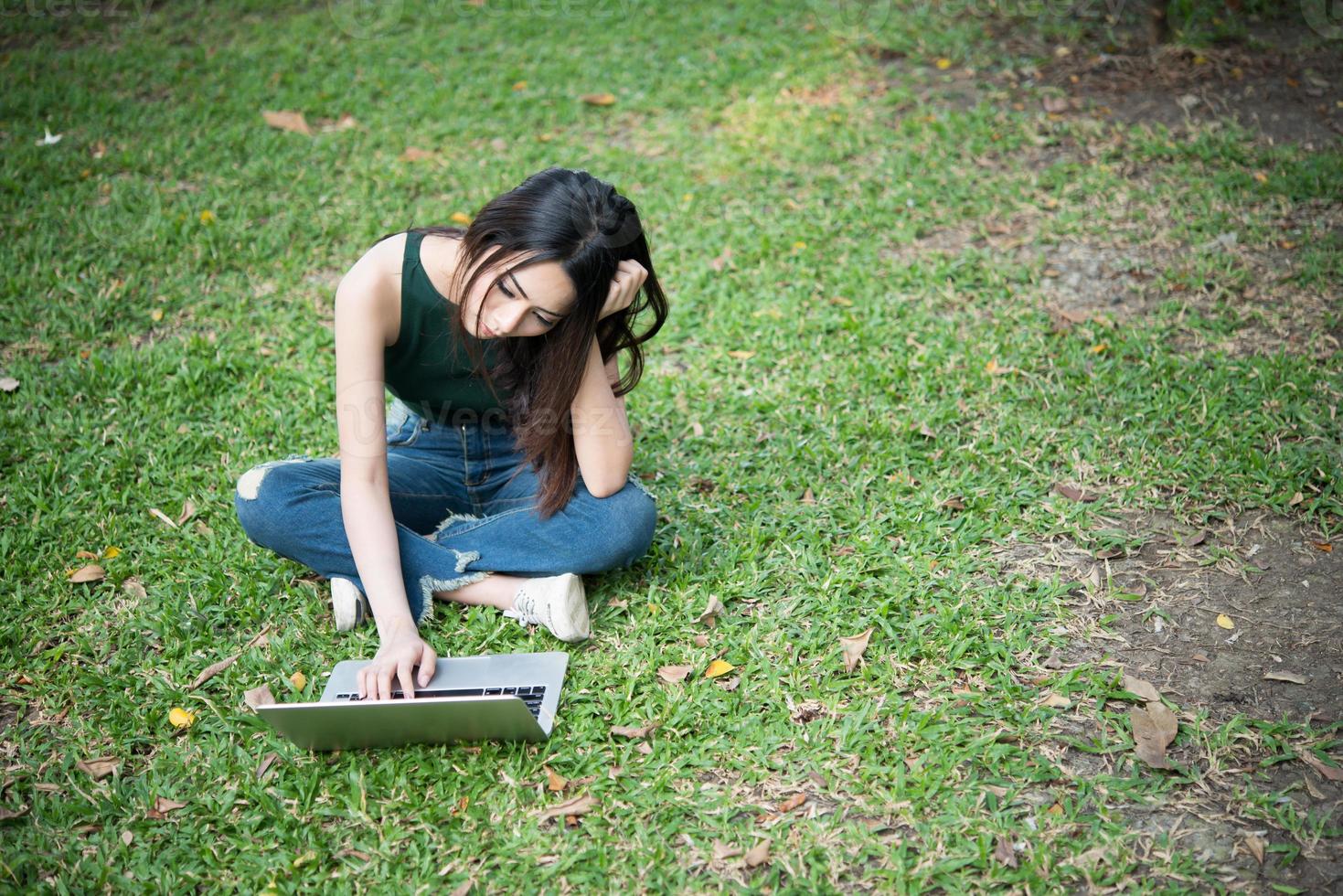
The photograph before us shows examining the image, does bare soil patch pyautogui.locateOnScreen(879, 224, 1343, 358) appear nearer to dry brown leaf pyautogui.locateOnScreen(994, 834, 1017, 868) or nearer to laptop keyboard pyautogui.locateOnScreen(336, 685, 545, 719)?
→ dry brown leaf pyautogui.locateOnScreen(994, 834, 1017, 868)

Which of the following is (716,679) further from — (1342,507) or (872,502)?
(1342,507)

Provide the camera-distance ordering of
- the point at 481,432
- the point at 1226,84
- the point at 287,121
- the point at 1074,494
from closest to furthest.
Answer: the point at 481,432 → the point at 1074,494 → the point at 1226,84 → the point at 287,121

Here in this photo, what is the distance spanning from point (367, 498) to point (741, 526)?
1097mm

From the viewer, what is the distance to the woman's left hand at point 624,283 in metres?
2.39

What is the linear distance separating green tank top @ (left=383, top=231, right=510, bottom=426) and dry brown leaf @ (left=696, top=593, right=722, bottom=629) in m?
0.74

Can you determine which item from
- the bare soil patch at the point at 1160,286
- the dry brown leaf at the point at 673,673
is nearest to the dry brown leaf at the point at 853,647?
the dry brown leaf at the point at 673,673

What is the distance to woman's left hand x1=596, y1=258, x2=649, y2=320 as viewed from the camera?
239 centimetres

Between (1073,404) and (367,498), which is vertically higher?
(367,498)

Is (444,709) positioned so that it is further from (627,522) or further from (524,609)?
(627,522)

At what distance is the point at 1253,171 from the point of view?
454 cm

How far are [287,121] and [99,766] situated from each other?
3.83 meters

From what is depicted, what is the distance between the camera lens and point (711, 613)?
275 centimetres

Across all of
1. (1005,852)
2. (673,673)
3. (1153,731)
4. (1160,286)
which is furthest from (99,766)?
(1160,286)

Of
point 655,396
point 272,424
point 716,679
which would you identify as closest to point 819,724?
point 716,679
